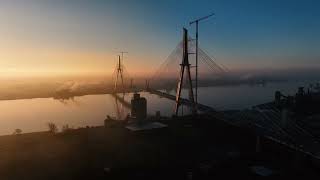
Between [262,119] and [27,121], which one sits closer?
[262,119]

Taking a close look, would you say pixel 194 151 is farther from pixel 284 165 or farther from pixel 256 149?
pixel 284 165

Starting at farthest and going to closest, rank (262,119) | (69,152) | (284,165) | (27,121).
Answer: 1. (27,121)
2. (262,119)
3. (69,152)
4. (284,165)

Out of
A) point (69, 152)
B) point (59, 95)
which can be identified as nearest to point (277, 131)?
point (69, 152)

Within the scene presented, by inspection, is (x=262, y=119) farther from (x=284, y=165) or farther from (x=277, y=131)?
(x=284, y=165)

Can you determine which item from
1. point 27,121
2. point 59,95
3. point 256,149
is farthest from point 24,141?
point 59,95

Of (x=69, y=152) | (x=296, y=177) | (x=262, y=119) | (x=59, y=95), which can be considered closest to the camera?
(x=296, y=177)

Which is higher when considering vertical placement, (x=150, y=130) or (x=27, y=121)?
(x=150, y=130)
